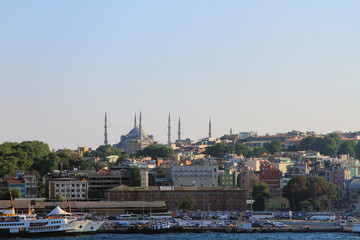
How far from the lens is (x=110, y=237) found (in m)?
61.8

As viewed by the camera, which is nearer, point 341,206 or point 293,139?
point 341,206

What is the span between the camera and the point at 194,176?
292 ft

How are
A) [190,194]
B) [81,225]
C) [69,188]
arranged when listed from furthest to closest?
[69,188], [190,194], [81,225]

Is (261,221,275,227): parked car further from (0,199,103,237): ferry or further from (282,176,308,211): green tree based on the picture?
(282,176,308,211): green tree

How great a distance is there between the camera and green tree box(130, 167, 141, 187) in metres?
87.8

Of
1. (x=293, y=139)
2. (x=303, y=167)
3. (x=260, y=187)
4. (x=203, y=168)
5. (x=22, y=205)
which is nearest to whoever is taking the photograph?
(x=22, y=205)

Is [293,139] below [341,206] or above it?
above

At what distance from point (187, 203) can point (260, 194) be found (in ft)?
24.6

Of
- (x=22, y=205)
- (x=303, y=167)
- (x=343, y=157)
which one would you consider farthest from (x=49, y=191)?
(x=343, y=157)

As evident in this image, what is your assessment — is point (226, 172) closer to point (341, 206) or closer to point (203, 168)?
point (203, 168)

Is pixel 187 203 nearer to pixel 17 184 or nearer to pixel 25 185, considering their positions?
pixel 25 185

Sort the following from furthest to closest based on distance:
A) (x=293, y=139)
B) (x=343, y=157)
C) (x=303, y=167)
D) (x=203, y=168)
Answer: (x=293, y=139) → (x=343, y=157) → (x=303, y=167) → (x=203, y=168)

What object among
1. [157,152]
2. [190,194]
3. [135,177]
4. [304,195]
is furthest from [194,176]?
[157,152]

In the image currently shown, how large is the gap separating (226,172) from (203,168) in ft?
10.6
